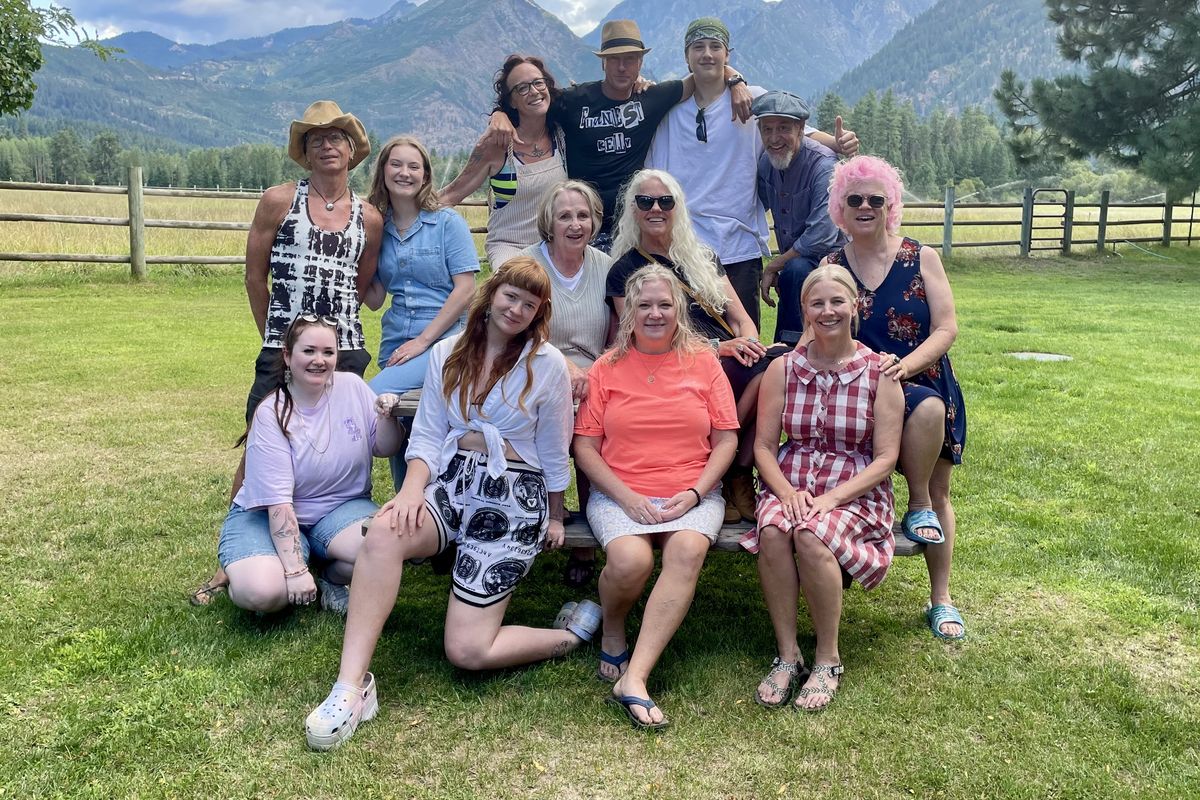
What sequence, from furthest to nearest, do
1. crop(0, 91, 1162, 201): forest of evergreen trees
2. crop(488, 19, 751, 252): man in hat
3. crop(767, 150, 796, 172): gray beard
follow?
1. crop(0, 91, 1162, 201): forest of evergreen trees
2. crop(488, 19, 751, 252): man in hat
3. crop(767, 150, 796, 172): gray beard

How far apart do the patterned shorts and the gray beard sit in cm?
Answer: 195

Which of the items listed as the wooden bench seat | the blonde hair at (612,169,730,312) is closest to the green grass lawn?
the wooden bench seat

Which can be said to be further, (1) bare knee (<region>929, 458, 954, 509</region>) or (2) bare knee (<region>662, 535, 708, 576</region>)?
(1) bare knee (<region>929, 458, 954, 509</region>)

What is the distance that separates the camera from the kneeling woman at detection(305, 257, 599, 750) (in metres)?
3.16

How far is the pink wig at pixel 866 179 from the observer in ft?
11.6

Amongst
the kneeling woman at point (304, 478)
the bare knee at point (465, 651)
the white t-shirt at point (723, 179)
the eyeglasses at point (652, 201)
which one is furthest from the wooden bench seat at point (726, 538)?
the white t-shirt at point (723, 179)

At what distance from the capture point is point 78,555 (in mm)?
4227

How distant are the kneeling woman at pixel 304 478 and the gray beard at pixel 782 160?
6.75 ft

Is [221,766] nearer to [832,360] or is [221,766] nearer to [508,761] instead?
[508,761]

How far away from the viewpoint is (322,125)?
3801 mm

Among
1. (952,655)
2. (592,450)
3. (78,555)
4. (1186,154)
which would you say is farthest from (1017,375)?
(1186,154)

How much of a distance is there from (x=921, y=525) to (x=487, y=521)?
157 centimetres

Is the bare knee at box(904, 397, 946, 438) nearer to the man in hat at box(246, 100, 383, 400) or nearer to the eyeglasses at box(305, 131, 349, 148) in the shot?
the man in hat at box(246, 100, 383, 400)

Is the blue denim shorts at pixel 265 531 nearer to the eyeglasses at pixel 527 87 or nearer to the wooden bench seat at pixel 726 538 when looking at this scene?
the wooden bench seat at pixel 726 538
